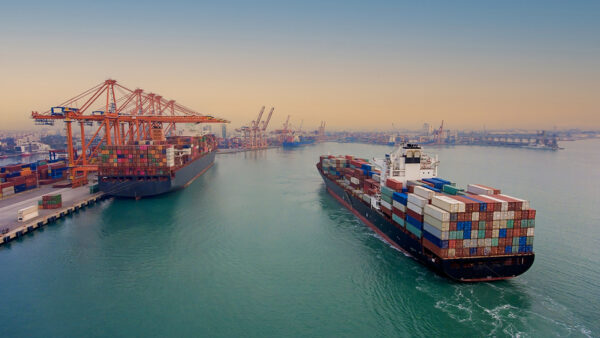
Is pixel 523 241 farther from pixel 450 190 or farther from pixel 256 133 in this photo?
pixel 256 133

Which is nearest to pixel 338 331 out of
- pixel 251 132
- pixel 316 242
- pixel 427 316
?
pixel 427 316

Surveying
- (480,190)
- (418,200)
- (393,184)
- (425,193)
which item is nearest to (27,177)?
(393,184)

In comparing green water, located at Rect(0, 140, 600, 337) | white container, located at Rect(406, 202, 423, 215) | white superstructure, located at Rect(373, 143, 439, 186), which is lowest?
green water, located at Rect(0, 140, 600, 337)

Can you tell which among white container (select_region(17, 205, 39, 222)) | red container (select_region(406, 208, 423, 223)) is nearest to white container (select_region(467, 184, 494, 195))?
red container (select_region(406, 208, 423, 223))

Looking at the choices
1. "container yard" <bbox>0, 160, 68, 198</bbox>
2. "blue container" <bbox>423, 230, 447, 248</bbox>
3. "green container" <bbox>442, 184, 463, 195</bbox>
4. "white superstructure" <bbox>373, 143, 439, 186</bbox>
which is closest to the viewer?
"blue container" <bbox>423, 230, 447, 248</bbox>

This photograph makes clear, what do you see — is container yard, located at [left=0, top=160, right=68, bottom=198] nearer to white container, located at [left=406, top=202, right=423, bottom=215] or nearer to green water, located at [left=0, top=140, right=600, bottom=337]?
green water, located at [left=0, top=140, right=600, bottom=337]

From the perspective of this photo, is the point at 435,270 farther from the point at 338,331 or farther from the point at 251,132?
the point at 251,132
